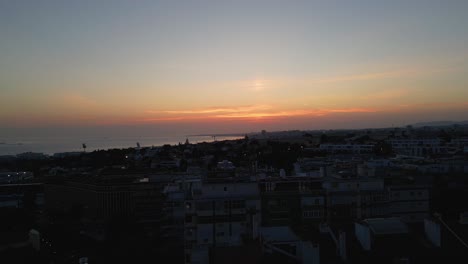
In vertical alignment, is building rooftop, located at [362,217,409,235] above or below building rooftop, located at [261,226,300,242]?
above

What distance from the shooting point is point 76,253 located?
13742mm

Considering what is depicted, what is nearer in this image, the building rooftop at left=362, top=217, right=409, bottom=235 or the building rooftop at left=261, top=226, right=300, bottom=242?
the building rooftop at left=362, top=217, right=409, bottom=235

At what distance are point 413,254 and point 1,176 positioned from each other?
1587 inches

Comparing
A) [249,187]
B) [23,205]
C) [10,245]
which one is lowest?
[23,205]

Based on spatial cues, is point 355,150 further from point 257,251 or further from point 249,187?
point 257,251

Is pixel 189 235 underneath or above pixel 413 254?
underneath

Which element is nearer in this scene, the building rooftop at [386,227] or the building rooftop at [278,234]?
the building rooftop at [386,227]

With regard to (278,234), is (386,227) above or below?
above

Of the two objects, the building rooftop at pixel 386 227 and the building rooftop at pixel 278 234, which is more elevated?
the building rooftop at pixel 386 227

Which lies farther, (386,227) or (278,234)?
(278,234)

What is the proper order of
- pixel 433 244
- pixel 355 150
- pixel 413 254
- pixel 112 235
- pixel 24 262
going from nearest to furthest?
pixel 413 254 → pixel 433 244 → pixel 24 262 → pixel 112 235 → pixel 355 150

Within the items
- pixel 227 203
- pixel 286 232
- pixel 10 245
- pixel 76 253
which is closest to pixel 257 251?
pixel 286 232

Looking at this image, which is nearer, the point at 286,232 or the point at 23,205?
the point at 286,232

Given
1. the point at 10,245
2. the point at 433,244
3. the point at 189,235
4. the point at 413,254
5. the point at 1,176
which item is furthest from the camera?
the point at 1,176
